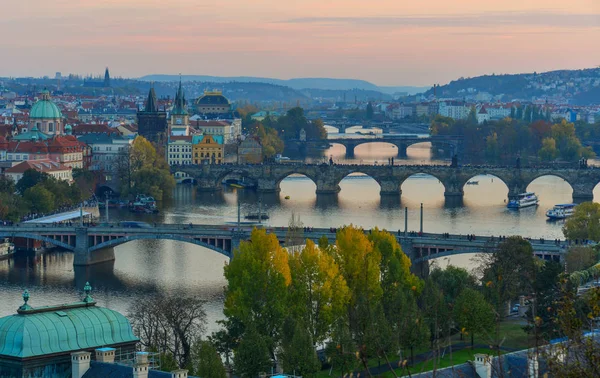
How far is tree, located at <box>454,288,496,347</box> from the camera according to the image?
95.1 ft

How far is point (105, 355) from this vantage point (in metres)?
20.4

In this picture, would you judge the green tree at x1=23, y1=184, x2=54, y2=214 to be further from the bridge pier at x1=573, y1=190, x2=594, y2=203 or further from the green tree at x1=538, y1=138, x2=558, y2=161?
the green tree at x1=538, y1=138, x2=558, y2=161

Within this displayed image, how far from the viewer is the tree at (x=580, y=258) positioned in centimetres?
3712

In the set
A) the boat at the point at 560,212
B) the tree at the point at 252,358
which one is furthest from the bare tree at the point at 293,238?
the boat at the point at 560,212

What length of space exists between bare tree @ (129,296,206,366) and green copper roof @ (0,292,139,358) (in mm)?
6052

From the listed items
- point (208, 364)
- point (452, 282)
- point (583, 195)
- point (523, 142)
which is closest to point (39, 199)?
point (452, 282)

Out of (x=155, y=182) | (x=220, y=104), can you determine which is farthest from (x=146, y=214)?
(x=220, y=104)

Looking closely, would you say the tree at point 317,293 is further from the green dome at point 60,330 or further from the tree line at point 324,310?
the green dome at point 60,330

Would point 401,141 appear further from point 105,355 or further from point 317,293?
point 105,355

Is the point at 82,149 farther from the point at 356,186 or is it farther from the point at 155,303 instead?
the point at 155,303

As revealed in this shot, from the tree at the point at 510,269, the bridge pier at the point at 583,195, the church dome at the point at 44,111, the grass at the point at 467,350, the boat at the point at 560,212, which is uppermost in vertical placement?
the church dome at the point at 44,111

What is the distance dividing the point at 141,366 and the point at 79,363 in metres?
1.22

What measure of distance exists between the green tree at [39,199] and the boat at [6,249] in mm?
8024

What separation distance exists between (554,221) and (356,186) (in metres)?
21.1
